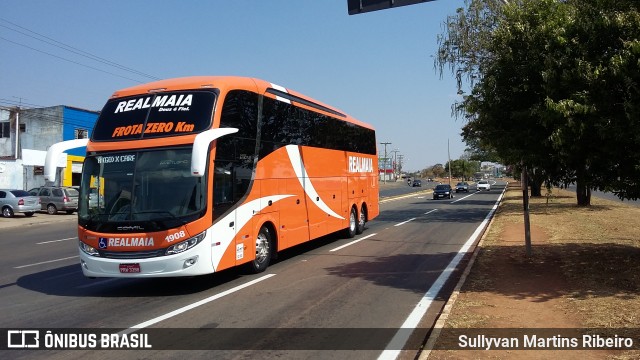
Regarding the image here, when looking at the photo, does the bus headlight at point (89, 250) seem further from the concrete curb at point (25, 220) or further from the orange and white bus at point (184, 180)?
the concrete curb at point (25, 220)

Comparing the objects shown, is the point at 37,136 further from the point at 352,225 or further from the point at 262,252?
the point at 262,252

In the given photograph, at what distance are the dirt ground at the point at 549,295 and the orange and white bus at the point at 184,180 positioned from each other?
13.1 ft

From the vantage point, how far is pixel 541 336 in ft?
18.0

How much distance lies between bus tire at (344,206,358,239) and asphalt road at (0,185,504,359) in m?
2.86

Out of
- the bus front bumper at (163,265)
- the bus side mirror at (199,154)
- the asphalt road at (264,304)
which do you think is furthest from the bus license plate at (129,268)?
the bus side mirror at (199,154)

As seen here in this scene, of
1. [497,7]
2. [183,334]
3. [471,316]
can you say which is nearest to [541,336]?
→ [471,316]

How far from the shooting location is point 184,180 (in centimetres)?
806

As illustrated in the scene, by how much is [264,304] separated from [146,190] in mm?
2685

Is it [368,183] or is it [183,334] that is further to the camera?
[368,183]

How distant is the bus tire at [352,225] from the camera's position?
52.4 ft

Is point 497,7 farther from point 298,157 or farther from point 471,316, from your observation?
point 471,316

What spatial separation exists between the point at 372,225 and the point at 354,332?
14613mm

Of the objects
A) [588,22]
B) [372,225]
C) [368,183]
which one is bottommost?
[372,225]

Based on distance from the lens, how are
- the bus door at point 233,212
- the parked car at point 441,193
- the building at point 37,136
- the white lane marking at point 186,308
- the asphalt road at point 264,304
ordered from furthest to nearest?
the parked car at point 441,193 → the building at point 37,136 → the bus door at point 233,212 → the white lane marking at point 186,308 → the asphalt road at point 264,304
